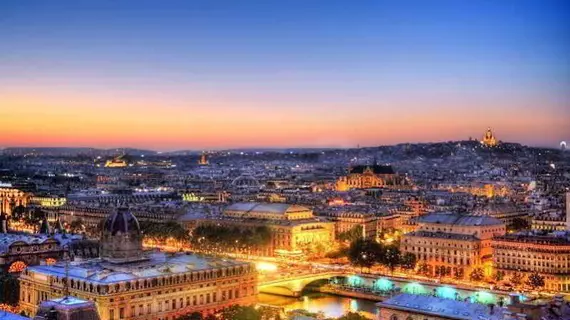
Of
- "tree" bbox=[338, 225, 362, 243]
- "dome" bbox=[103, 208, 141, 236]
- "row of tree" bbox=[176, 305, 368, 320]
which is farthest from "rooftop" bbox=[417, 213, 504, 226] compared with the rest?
"dome" bbox=[103, 208, 141, 236]

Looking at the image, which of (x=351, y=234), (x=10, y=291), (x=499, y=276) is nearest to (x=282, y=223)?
(x=351, y=234)

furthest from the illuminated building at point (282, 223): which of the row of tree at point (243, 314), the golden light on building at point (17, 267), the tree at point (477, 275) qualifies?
the row of tree at point (243, 314)

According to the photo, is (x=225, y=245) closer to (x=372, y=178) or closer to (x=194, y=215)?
(x=194, y=215)

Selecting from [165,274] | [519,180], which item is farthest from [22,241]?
[519,180]

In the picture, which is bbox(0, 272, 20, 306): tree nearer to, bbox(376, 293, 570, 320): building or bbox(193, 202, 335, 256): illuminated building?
bbox(376, 293, 570, 320): building

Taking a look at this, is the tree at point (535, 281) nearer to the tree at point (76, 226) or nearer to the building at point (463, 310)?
the building at point (463, 310)
